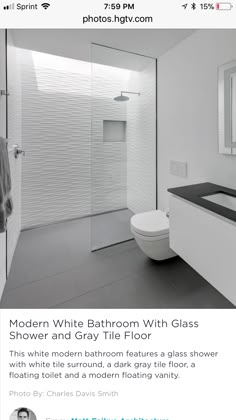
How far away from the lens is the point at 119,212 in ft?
→ 7.89

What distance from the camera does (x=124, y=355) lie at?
1.94 ft

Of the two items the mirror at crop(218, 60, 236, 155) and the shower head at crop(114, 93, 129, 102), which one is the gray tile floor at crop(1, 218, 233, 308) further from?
the shower head at crop(114, 93, 129, 102)

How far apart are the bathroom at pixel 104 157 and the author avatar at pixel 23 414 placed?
0.86 m

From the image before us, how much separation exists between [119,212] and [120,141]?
0.71 m

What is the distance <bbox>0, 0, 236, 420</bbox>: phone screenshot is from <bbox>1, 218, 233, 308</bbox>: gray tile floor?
0.04ft

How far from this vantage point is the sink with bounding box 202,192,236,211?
5.03 feet

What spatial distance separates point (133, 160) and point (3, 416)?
2.16 m

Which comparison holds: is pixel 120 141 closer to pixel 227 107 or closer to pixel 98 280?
pixel 227 107

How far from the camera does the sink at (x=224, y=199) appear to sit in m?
1.53

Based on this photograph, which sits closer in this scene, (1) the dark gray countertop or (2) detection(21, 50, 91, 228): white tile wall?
(1) the dark gray countertop

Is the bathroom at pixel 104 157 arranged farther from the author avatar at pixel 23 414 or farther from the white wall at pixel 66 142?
the author avatar at pixel 23 414

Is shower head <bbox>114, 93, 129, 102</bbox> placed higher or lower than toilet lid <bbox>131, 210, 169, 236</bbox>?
higher

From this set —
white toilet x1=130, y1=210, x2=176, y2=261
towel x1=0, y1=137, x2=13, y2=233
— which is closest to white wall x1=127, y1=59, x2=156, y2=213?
white toilet x1=130, y1=210, x2=176, y2=261
